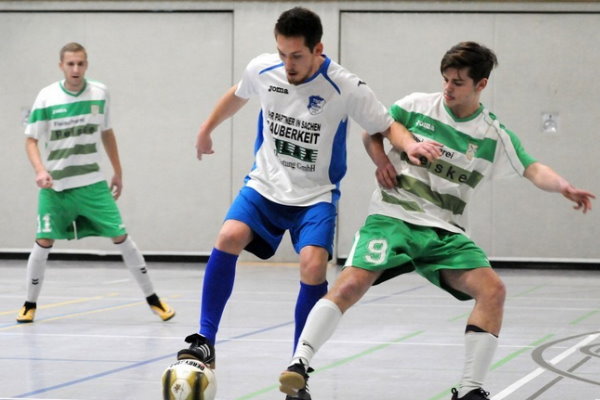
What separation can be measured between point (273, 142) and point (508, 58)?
9.34 meters

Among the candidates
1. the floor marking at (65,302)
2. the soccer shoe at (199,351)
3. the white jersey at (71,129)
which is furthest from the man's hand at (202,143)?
the floor marking at (65,302)

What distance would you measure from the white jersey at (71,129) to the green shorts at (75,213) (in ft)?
0.24

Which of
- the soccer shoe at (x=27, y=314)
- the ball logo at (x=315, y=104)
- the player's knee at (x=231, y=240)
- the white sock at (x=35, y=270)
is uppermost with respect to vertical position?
the ball logo at (x=315, y=104)

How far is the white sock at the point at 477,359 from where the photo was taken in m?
4.45

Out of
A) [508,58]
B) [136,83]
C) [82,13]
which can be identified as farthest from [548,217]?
[82,13]

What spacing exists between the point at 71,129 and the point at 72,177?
372mm

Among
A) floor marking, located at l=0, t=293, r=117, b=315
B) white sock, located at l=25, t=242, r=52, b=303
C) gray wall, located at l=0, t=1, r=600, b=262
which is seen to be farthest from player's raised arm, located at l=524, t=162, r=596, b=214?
gray wall, located at l=0, t=1, r=600, b=262

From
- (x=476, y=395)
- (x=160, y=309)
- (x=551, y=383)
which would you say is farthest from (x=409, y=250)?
(x=160, y=309)

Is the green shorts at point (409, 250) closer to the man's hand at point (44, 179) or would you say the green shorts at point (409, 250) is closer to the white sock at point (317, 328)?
the white sock at point (317, 328)

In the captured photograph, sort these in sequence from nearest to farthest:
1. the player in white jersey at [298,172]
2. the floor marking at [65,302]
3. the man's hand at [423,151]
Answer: the man's hand at [423,151] < the player in white jersey at [298,172] < the floor marking at [65,302]

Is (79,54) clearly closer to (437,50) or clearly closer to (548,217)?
(437,50)

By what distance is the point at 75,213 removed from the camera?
777cm

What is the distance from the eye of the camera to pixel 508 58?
13.7 metres

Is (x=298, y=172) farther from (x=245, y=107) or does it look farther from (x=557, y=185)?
(x=245, y=107)
